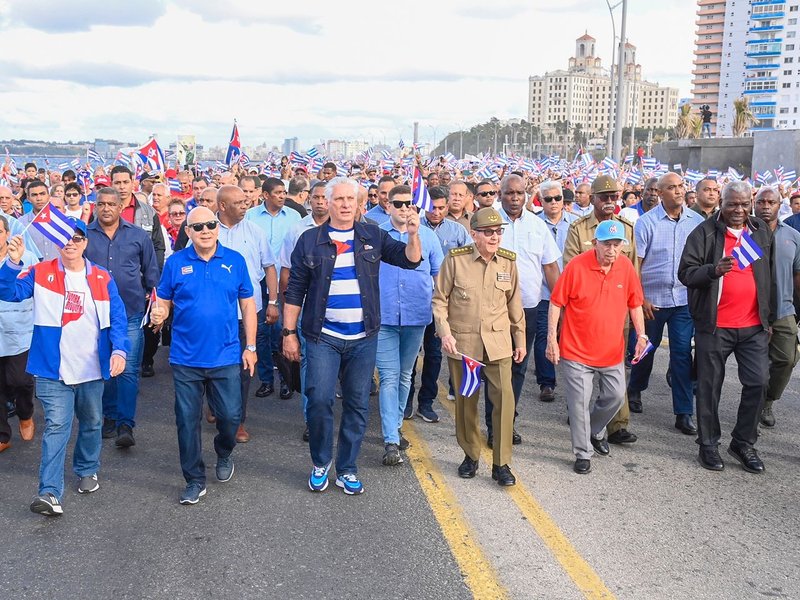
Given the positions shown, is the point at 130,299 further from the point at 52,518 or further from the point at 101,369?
the point at 52,518

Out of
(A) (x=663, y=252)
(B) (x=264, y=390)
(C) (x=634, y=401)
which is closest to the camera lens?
(A) (x=663, y=252)

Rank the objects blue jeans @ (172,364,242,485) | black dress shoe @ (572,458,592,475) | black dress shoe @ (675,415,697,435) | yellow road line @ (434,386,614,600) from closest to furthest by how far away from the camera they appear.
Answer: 1. yellow road line @ (434,386,614,600)
2. blue jeans @ (172,364,242,485)
3. black dress shoe @ (572,458,592,475)
4. black dress shoe @ (675,415,697,435)

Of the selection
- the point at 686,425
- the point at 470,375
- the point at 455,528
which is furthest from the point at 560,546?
the point at 686,425

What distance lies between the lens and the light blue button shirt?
23.8ft

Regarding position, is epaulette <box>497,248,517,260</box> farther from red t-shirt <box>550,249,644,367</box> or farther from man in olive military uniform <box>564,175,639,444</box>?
man in olive military uniform <box>564,175,639,444</box>

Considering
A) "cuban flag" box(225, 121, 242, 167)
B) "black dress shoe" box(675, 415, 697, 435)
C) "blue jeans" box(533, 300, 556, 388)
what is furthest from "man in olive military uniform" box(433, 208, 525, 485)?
"cuban flag" box(225, 121, 242, 167)

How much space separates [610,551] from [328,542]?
156 centimetres

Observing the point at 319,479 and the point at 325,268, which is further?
the point at 319,479

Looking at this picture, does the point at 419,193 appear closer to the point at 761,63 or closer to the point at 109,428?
the point at 109,428

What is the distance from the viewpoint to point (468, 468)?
5.84 m

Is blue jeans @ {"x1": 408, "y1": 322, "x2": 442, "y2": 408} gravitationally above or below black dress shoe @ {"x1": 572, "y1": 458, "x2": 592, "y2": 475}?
above

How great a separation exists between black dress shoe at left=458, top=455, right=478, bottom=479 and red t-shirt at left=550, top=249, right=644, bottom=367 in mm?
1053

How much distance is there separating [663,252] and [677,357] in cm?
93

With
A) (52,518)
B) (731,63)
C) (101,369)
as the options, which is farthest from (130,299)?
(731,63)
